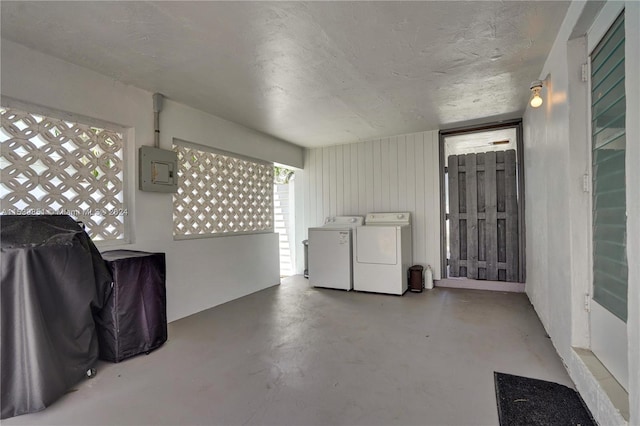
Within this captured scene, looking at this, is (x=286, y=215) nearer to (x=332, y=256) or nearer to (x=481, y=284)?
(x=332, y=256)

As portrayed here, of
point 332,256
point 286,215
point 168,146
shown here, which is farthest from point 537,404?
point 286,215

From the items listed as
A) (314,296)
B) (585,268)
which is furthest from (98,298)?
(585,268)

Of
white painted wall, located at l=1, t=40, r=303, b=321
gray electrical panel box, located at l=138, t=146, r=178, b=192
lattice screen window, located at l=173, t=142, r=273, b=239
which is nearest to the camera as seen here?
white painted wall, located at l=1, t=40, r=303, b=321

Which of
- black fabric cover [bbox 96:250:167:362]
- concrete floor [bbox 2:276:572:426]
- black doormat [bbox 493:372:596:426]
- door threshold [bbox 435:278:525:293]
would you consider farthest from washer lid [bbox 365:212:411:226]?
black fabric cover [bbox 96:250:167:362]

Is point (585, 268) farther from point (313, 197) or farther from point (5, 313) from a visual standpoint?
point (313, 197)

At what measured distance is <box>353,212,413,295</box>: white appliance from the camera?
4211mm

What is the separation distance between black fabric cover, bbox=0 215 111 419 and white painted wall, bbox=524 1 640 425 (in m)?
2.99

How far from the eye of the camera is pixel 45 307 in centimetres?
189

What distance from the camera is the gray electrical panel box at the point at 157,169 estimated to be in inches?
119

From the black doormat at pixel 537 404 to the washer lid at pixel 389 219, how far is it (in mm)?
2877

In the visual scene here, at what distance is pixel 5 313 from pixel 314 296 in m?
3.19

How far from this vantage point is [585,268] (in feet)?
6.13

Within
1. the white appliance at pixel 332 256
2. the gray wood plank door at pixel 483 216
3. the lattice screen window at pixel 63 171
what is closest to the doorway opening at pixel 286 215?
the white appliance at pixel 332 256

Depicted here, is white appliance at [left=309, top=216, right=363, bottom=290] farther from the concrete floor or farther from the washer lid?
the concrete floor
